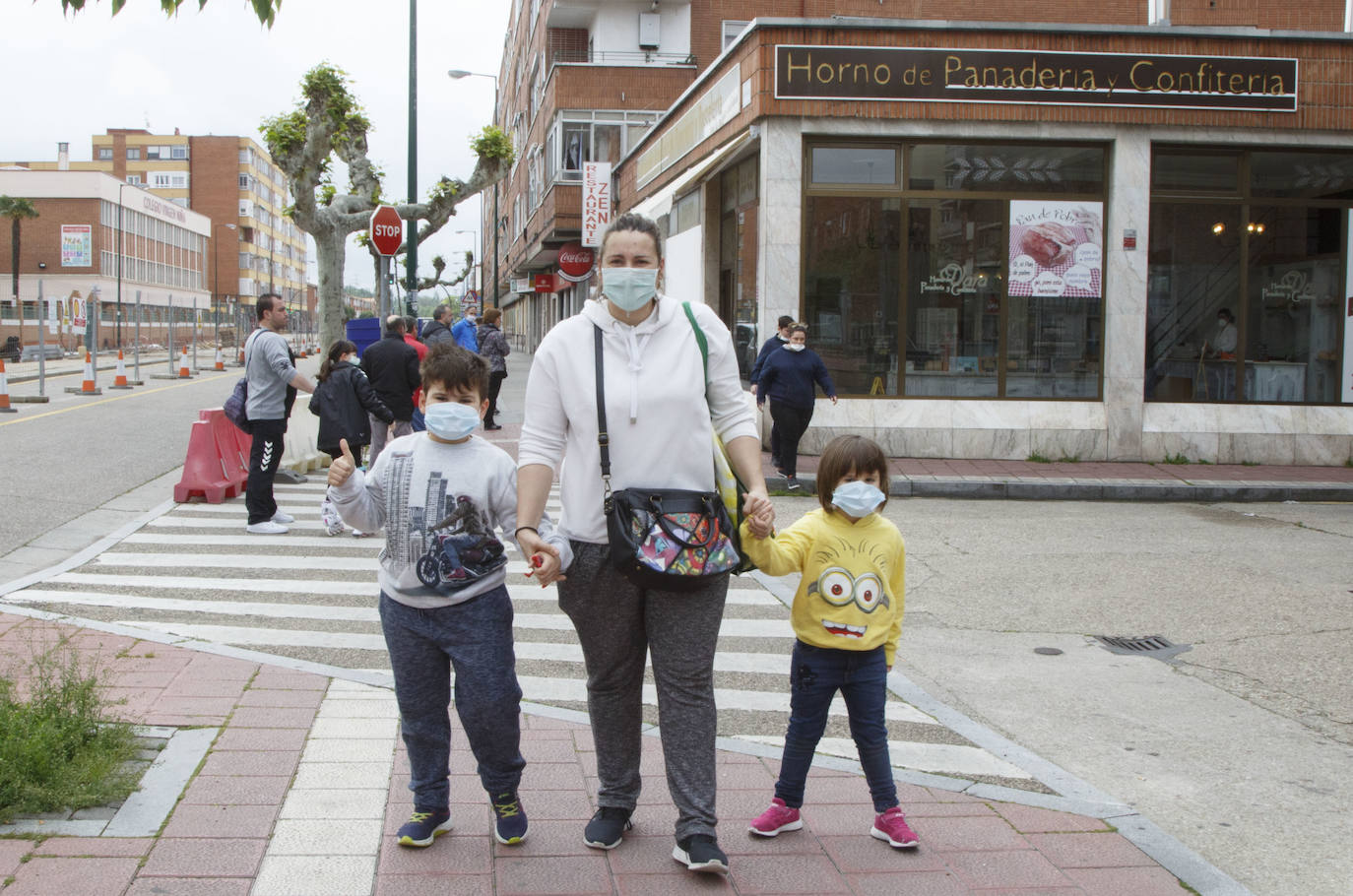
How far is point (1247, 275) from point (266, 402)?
1202 cm

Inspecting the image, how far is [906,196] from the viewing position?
1550 cm

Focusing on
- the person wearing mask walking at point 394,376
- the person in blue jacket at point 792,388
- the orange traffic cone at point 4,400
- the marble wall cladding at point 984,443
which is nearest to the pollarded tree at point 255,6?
the person wearing mask walking at point 394,376

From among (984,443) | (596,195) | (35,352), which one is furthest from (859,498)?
(35,352)

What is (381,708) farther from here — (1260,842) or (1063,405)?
(1063,405)

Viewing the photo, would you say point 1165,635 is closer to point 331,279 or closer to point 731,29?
point 331,279

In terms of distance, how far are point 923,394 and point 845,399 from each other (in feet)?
3.32

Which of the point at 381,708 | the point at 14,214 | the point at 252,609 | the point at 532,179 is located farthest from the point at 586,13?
the point at 14,214

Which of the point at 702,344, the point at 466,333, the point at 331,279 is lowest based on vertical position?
the point at 702,344

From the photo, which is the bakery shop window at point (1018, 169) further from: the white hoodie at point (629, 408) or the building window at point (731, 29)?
the building window at point (731, 29)

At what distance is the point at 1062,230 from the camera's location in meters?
15.6

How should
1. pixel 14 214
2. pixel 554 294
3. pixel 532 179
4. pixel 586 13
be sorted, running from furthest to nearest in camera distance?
pixel 14 214
pixel 554 294
pixel 532 179
pixel 586 13

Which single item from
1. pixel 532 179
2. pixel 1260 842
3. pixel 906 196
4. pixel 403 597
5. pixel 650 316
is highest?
pixel 532 179

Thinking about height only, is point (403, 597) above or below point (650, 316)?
below

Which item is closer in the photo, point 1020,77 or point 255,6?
point 255,6
